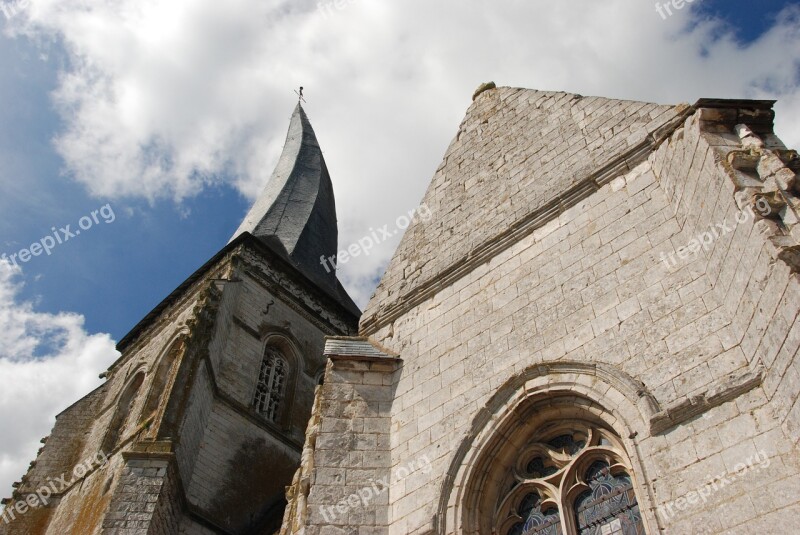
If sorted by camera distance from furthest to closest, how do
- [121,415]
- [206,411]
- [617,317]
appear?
[121,415] → [206,411] → [617,317]

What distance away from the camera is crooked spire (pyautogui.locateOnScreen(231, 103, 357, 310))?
16.5m

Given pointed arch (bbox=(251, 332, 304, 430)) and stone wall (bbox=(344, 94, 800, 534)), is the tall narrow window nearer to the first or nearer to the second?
pointed arch (bbox=(251, 332, 304, 430))

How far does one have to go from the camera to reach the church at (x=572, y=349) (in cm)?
378

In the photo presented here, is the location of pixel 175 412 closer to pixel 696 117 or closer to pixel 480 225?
pixel 480 225

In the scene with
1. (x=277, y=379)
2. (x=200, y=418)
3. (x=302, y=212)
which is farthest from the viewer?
(x=302, y=212)

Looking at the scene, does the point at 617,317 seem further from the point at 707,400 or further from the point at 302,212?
the point at 302,212

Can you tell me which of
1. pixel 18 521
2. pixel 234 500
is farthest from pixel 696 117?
pixel 18 521

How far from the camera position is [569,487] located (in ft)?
14.8

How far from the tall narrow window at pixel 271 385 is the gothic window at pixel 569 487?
829cm

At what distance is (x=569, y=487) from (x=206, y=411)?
7.78 metres

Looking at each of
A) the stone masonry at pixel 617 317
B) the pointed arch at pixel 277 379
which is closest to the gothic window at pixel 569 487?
the stone masonry at pixel 617 317

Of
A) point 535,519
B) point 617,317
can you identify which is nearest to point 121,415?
point 535,519

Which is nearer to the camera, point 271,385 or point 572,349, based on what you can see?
point 572,349

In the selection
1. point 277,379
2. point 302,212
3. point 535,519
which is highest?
point 302,212
